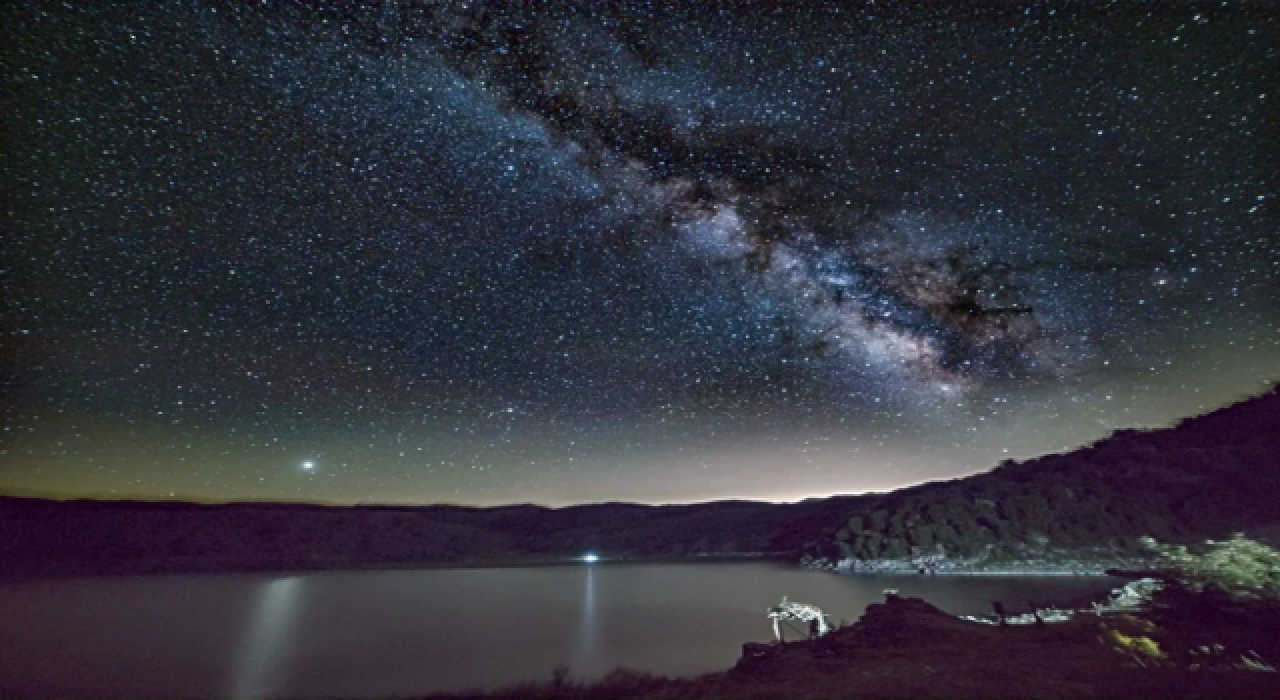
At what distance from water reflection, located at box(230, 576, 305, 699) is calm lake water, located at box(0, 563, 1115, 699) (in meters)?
0.11

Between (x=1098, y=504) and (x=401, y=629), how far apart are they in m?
51.4

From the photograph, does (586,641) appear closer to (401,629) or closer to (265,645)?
(401,629)

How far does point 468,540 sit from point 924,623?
4584 inches

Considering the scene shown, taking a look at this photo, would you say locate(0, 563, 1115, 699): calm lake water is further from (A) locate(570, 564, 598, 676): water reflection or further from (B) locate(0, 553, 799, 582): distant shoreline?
(B) locate(0, 553, 799, 582): distant shoreline

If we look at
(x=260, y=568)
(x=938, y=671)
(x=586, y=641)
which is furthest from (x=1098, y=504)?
(x=260, y=568)

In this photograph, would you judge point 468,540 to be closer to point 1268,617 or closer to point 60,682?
point 60,682

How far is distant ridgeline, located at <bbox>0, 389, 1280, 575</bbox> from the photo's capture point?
133 ft

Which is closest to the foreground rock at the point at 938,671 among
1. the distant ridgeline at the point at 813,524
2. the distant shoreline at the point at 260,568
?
the distant ridgeline at the point at 813,524

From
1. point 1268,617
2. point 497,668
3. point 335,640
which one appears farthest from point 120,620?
point 1268,617

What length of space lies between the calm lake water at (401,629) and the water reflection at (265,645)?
11 centimetres

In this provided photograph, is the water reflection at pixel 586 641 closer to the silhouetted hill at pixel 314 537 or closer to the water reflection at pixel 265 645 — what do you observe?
the water reflection at pixel 265 645

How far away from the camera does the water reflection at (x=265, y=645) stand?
18.7m

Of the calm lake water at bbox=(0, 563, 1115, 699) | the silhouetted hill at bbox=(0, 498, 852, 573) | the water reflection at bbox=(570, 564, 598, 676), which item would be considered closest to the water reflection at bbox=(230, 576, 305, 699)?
the calm lake water at bbox=(0, 563, 1115, 699)

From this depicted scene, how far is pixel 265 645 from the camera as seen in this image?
26.1 m
